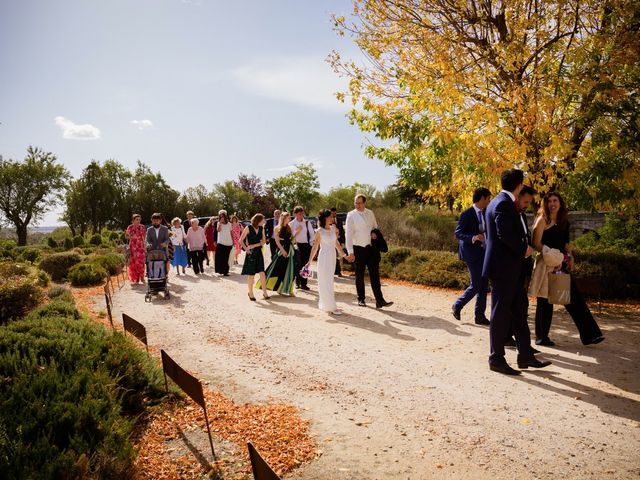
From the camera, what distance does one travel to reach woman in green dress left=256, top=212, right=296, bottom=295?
11.5m

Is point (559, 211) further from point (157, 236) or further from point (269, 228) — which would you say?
point (269, 228)

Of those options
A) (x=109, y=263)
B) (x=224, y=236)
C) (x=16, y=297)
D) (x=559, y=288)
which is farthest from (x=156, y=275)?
(x=559, y=288)

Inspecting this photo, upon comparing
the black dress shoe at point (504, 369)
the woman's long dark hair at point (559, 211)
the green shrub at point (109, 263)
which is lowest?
the black dress shoe at point (504, 369)

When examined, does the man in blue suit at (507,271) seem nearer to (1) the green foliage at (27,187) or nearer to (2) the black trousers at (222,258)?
(2) the black trousers at (222,258)

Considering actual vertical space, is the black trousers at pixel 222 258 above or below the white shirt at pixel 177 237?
below

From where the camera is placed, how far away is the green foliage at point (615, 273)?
402 inches

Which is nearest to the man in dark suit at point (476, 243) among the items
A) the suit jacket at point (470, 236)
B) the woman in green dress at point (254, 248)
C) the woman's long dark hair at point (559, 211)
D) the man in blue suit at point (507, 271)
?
the suit jacket at point (470, 236)

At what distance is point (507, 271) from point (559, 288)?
1354mm

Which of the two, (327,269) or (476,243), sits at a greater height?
(476,243)

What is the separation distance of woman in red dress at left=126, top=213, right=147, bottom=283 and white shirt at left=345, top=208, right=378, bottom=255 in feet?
23.7

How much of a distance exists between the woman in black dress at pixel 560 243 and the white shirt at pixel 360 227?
3626mm

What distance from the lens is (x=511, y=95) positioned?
8469mm

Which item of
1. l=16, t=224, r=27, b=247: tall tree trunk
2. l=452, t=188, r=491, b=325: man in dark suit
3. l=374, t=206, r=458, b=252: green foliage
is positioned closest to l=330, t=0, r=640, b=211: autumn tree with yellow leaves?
l=452, t=188, r=491, b=325: man in dark suit

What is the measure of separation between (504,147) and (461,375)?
4.68m
